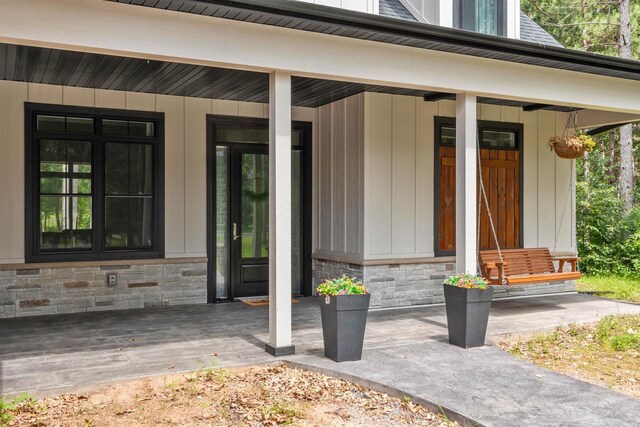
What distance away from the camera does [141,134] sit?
7.42 m

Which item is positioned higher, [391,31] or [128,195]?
[391,31]

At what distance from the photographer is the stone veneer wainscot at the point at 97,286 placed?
668 cm

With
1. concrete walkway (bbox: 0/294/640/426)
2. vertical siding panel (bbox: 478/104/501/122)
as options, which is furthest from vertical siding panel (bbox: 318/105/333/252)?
vertical siding panel (bbox: 478/104/501/122)

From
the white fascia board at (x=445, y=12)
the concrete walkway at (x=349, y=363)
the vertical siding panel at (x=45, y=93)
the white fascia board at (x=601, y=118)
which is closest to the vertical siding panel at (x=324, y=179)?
the concrete walkway at (x=349, y=363)

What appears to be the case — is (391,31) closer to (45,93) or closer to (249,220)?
(249,220)

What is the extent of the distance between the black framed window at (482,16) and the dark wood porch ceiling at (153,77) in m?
0.94

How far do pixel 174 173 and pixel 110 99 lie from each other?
1204 millimetres

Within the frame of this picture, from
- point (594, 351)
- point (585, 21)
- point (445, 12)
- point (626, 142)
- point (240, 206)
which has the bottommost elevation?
point (594, 351)

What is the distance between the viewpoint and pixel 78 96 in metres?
7.01

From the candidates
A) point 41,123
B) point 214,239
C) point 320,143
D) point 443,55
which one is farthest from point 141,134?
point 443,55

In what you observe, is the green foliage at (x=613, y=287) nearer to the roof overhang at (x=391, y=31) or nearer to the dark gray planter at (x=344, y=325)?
the roof overhang at (x=391, y=31)

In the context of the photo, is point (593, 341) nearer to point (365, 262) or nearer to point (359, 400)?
point (365, 262)

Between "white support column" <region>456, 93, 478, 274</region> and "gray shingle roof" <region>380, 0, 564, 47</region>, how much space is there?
1.65 metres

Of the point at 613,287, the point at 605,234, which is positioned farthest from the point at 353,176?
the point at 605,234
